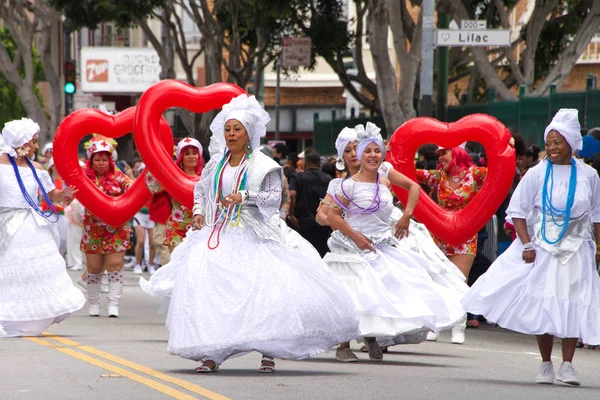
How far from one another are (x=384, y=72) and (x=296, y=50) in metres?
6.23

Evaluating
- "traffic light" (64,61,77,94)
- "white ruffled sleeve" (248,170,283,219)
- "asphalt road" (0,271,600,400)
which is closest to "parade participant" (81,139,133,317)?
"asphalt road" (0,271,600,400)

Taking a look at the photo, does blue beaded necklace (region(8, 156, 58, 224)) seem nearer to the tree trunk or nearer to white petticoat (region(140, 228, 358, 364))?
white petticoat (region(140, 228, 358, 364))

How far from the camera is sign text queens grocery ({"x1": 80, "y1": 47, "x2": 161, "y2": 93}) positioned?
46969 millimetres

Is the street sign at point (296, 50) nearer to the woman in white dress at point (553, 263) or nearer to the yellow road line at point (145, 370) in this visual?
the yellow road line at point (145, 370)

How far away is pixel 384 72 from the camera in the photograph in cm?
2119

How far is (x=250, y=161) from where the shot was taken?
10.0 m

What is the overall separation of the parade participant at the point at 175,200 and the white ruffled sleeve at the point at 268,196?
4.44 metres

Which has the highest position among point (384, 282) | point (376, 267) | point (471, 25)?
point (471, 25)

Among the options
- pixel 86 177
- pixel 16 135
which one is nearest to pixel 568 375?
pixel 16 135

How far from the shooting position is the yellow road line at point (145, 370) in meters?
8.57

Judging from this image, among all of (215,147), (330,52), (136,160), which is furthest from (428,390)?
(330,52)

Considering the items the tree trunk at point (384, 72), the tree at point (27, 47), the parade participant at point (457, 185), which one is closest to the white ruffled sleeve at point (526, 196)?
the parade participant at point (457, 185)

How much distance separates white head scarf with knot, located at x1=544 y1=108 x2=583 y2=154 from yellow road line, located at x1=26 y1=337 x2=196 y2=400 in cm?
331

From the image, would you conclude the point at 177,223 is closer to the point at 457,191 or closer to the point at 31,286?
the point at 31,286
